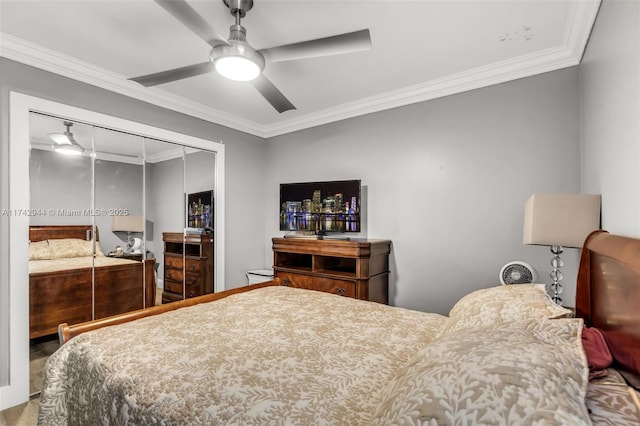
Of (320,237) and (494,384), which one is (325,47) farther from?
(320,237)

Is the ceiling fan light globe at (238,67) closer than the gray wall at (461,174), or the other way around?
the ceiling fan light globe at (238,67)

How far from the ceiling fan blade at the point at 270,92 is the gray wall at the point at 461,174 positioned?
1.29 metres

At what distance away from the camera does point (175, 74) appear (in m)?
1.97

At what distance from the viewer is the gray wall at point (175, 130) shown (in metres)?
2.15

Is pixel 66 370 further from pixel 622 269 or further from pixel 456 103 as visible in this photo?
pixel 456 103

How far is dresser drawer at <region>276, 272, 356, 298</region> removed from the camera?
297 centimetres

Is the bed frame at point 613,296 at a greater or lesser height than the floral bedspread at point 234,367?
greater

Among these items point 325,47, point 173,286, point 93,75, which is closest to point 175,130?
point 93,75

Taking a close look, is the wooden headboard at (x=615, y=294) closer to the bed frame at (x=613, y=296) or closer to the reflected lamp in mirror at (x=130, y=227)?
the bed frame at (x=613, y=296)

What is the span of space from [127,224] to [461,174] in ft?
10.5

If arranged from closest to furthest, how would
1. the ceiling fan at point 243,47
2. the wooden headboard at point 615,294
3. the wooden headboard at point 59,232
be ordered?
the wooden headboard at point 615,294 < the ceiling fan at point 243,47 < the wooden headboard at point 59,232

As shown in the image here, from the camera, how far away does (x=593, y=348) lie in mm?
922

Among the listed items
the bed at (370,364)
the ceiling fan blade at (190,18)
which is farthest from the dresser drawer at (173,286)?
the ceiling fan blade at (190,18)

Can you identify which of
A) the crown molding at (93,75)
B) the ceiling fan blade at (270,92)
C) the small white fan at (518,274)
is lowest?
the small white fan at (518,274)
